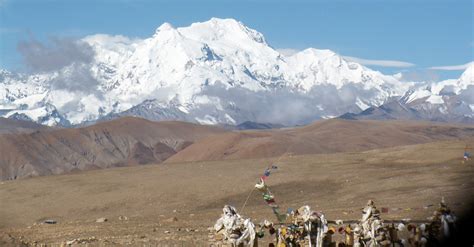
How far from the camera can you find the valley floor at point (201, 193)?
30.9 m

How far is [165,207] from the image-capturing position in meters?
52.7

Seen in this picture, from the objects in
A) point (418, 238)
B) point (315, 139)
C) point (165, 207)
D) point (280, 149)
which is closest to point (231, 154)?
point (280, 149)

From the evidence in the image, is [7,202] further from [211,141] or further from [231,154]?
[211,141]

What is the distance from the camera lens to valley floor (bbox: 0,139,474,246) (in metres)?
30.9

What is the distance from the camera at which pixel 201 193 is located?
190 feet

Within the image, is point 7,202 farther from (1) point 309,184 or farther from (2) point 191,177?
(1) point 309,184

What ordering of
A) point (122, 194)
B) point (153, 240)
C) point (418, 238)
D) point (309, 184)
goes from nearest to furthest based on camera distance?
point (418, 238), point (153, 240), point (309, 184), point (122, 194)

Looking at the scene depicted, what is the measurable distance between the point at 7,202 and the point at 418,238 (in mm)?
55886

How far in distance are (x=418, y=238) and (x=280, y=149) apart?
153336 mm

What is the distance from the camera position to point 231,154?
175m

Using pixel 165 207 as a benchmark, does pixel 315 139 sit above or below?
above

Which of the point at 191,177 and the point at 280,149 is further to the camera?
the point at 280,149

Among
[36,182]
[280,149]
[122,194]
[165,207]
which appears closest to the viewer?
[165,207]

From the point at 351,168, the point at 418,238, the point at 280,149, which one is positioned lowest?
the point at 418,238
